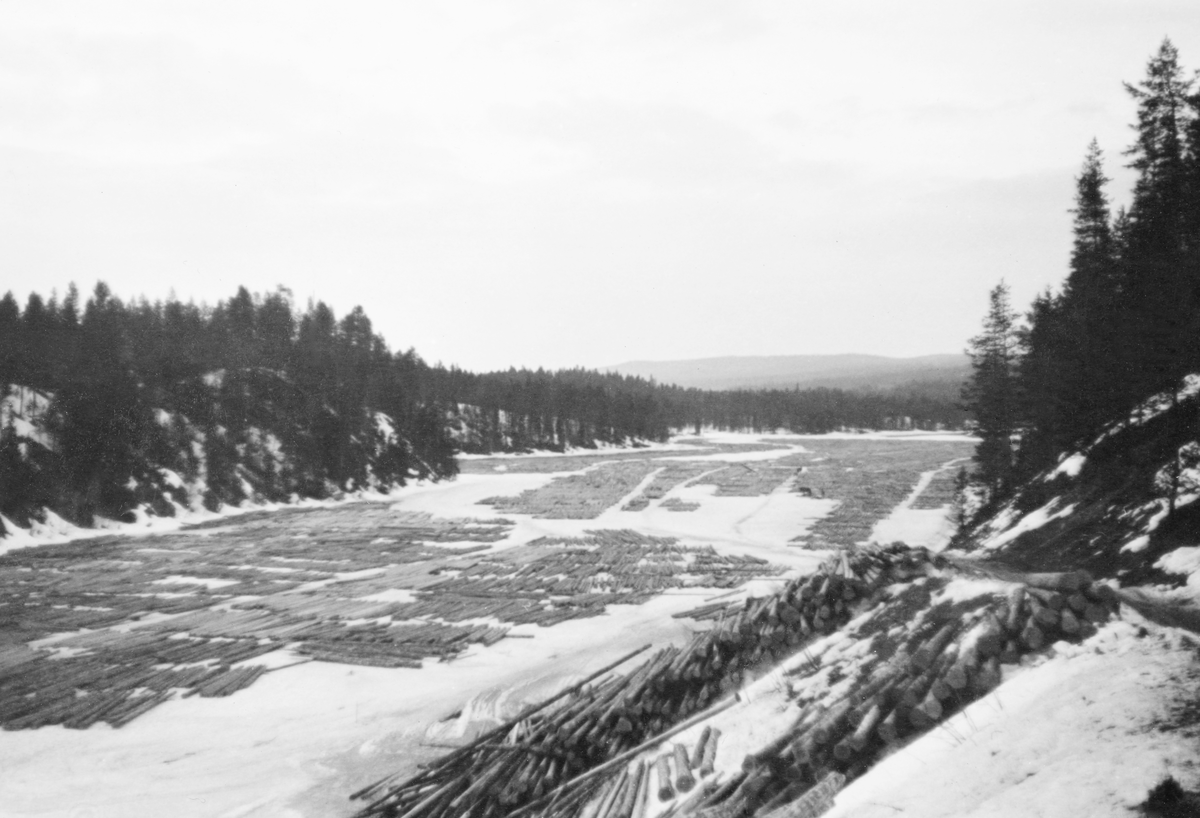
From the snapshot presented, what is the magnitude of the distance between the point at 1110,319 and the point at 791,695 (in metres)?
25.0

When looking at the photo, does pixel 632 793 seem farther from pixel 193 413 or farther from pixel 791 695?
pixel 193 413

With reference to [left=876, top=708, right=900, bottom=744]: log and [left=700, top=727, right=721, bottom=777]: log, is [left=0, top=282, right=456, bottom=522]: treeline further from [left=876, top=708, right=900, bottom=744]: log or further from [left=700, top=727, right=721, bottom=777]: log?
[left=876, top=708, right=900, bottom=744]: log

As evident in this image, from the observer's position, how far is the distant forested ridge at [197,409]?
152ft

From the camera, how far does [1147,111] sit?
34844 millimetres

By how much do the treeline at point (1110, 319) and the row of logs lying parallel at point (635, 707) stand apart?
446 inches

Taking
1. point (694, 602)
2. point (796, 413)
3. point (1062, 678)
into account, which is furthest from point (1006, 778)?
point (796, 413)

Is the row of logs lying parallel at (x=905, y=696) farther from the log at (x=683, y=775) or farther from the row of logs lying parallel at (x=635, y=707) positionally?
the row of logs lying parallel at (x=635, y=707)

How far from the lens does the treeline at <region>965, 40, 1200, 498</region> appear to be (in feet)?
68.3

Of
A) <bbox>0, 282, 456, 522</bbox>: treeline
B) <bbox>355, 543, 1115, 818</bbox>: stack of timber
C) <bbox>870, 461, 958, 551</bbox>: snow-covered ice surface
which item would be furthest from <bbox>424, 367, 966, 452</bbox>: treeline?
<bbox>355, 543, 1115, 818</bbox>: stack of timber

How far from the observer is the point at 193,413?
191 feet

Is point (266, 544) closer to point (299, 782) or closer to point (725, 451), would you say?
point (299, 782)

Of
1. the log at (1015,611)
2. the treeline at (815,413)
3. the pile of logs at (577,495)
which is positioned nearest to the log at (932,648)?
the log at (1015,611)

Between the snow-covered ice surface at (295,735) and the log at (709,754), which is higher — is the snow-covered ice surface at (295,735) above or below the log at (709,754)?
below

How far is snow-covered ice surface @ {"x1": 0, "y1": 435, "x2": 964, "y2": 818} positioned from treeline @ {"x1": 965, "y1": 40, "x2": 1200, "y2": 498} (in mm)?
15371
